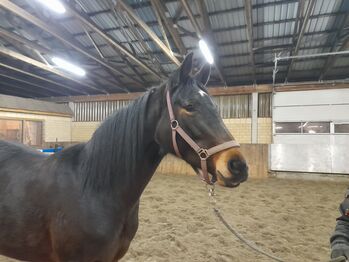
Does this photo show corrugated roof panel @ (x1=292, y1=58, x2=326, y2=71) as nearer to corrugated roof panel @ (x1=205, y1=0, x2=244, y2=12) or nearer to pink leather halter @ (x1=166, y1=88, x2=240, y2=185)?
corrugated roof panel @ (x1=205, y1=0, x2=244, y2=12)

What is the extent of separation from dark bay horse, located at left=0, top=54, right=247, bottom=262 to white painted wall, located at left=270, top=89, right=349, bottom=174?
332 inches

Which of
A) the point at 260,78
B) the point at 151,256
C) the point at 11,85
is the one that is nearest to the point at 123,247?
the point at 151,256

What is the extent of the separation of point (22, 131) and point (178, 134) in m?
11.0

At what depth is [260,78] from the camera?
9977 millimetres

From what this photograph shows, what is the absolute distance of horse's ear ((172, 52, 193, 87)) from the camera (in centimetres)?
120

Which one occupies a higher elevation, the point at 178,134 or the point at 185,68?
the point at 185,68

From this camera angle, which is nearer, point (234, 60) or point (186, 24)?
point (186, 24)

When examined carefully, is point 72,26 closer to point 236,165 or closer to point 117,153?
point 117,153

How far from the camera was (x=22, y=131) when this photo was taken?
991 centimetres

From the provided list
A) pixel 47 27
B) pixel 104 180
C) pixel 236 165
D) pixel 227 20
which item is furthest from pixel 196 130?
pixel 47 27

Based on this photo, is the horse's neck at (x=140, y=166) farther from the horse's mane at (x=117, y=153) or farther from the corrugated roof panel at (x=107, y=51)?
the corrugated roof panel at (x=107, y=51)

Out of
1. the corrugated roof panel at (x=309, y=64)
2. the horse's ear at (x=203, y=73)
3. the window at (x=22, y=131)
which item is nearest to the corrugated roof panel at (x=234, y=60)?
the corrugated roof panel at (x=309, y=64)

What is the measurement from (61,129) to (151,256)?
35.6 ft

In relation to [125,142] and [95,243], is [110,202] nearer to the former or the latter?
[95,243]
